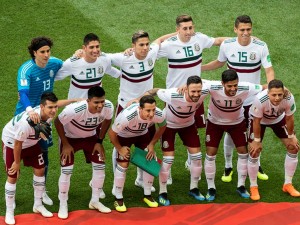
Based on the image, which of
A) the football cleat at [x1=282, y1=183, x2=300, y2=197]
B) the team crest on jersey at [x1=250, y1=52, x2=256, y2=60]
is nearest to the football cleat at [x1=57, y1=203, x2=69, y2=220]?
the football cleat at [x1=282, y1=183, x2=300, y2=197]

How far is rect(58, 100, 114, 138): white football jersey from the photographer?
1173cm

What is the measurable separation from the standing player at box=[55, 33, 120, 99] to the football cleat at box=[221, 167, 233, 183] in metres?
2.27

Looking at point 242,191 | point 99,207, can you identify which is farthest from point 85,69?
point 242,191

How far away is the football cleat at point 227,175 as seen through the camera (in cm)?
1316

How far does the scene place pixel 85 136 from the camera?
39.7ft

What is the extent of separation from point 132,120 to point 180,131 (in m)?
0.86

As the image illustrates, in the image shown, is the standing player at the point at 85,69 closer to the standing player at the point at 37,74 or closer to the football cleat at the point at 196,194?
the standing player at the point at 37,74

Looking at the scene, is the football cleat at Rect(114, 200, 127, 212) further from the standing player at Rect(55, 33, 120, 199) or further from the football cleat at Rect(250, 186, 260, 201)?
the football cleat at Rect(250, 186, 260, 201)

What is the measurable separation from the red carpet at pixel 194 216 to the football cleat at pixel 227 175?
0.73 meters

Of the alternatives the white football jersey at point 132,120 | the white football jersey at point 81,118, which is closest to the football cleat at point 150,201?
the white football jersey at point 132,120

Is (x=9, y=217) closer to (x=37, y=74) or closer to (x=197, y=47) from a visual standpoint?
(x=37, y=74)

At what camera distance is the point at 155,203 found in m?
12.5

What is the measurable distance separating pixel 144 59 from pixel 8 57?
409 cm

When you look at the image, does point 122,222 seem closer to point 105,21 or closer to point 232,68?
point 232,68
